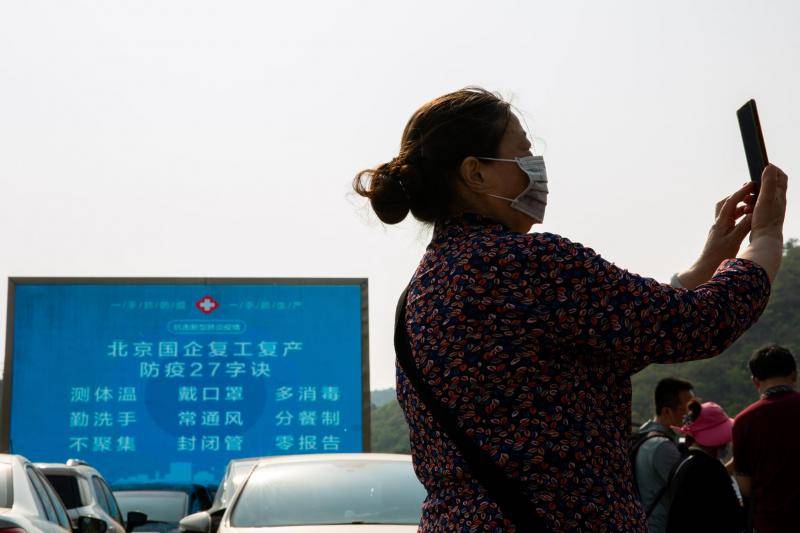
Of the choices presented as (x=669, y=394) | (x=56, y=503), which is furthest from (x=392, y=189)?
(x=56, y=503)

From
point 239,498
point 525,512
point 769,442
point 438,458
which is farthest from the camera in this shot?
point 239,498

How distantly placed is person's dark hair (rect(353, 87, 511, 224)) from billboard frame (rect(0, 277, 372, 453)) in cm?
1203

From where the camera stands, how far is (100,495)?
1187cm

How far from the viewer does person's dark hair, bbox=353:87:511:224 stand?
100 inches

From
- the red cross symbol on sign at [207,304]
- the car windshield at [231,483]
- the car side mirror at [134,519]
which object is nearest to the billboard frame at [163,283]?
the red cross symbol on sign at [207,304]

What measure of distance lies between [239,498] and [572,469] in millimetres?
5009

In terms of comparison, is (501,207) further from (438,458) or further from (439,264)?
(438,458)

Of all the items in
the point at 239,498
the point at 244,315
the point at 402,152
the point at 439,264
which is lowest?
the point at 239,498

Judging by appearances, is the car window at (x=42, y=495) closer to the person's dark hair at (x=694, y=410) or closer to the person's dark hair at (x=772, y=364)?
the person's dark hair at (x=694, y=410)

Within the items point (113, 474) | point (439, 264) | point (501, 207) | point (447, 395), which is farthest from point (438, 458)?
point (113, 474)

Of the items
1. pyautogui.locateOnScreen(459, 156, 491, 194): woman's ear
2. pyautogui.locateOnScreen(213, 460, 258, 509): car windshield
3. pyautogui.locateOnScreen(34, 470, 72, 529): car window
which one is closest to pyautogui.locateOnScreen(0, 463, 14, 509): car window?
pyautogui.locateOnScreen(34, 470, 72, 529): car window

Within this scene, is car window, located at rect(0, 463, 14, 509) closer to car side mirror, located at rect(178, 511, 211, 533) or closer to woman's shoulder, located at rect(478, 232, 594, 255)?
car side mirror, located at rect(178, 511, 211, 533)

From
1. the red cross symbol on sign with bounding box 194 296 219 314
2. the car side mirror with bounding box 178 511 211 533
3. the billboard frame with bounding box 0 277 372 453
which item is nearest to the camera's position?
the car side mirror with bounding box 178 511 211 533

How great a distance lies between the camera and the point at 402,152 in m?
2.63
